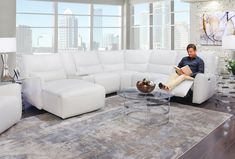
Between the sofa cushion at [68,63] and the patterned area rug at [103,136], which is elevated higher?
the sofa cushion at [68,63]

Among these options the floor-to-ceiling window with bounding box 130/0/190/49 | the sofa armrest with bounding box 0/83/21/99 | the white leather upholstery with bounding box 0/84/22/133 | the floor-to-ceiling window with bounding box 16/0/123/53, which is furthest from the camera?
the floor-to-ceiling window with bounding box 130/0/190/49

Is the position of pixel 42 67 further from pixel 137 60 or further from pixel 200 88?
pixel 200 88

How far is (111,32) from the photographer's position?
9.98 meters

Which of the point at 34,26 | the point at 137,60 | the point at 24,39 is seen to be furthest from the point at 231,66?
the point at 24,39

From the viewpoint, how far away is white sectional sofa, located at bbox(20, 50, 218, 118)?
3.67m

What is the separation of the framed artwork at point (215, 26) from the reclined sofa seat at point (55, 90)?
17.5ft

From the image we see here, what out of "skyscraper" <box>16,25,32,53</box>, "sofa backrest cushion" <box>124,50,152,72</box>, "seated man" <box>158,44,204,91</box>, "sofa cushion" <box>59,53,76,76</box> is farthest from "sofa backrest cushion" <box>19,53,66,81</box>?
"skyscraper" <box>16,25,32,53</box>

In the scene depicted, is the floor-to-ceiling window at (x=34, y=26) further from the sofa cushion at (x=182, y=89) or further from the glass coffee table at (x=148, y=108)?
the sofa cushion at (x=182, y=89)

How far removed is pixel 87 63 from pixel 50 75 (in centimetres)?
109

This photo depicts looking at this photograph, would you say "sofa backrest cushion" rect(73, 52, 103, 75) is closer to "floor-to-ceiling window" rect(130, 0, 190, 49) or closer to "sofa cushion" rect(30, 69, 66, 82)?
"sofa cushion" rect(30, 69, 66, 82)

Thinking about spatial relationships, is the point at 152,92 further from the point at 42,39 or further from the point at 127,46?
the point at 127,46

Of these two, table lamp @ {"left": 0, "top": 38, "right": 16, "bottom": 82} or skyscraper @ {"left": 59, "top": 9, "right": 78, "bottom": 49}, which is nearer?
table lamp @ {"left": 0, "top": 38, "right": 16, "bottom": 82}

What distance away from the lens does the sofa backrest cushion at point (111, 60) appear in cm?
565

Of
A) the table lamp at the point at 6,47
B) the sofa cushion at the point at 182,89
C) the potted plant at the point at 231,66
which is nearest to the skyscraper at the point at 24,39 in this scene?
the table lamp at the point at 6,47
